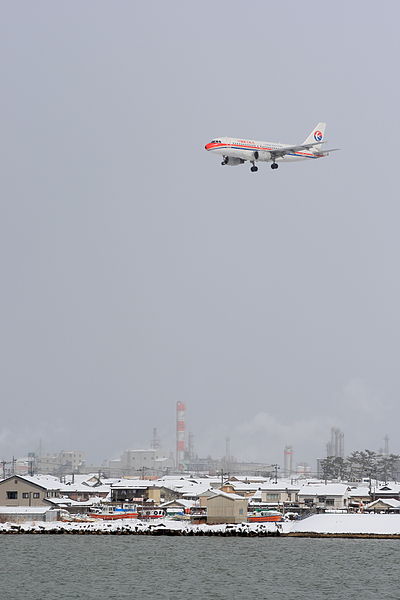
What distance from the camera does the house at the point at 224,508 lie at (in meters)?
121

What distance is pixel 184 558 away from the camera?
9019 cm

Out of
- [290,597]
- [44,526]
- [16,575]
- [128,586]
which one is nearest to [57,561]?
[16,575]

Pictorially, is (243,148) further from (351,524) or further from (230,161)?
(351,524)

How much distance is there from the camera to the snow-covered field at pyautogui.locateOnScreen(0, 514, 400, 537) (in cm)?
11462

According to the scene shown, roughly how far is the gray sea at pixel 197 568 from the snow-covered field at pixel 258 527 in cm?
492

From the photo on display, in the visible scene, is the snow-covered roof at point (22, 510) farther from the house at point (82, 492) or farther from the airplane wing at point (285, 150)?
the airplane wing at point (285, 150)

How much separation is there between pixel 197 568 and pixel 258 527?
109ft

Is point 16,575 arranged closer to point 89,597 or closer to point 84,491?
point 89,597

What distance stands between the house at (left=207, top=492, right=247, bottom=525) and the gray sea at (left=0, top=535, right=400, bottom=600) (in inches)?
449

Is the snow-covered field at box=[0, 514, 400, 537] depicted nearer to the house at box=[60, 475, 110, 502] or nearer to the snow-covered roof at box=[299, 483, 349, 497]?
the snow-covered roof at box=[299, 483, 349, 497]

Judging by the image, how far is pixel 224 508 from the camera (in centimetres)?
12156

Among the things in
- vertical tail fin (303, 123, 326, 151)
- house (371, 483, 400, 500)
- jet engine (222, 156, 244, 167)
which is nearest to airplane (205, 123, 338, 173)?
jet engine (222, 156, 244, 167)

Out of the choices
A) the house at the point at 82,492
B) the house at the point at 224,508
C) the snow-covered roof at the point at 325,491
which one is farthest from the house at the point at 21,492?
the snow-covered roof at the point at 325,491

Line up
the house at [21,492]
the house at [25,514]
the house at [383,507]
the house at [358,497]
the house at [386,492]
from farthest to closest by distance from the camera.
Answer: the house at [386,492]
the house at [358,497]
the house at [383,507]
the house at [21,492]
the house at [25,514]
